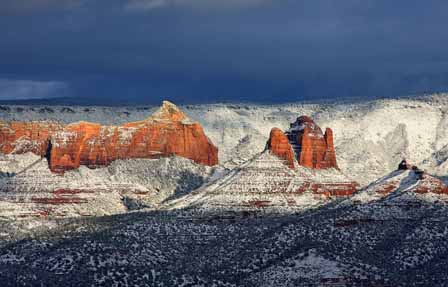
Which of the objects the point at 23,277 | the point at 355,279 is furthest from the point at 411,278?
the point at 23,277

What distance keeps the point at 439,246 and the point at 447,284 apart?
10866mm

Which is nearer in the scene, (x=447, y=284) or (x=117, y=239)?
(x=447, y=284)

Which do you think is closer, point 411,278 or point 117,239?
point 411,278

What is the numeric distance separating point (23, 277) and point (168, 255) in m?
14.0

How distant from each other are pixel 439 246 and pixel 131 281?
931 inches

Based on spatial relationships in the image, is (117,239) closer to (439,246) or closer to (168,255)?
(168,255)

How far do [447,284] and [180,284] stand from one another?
765 inches

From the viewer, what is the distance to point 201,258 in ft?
643

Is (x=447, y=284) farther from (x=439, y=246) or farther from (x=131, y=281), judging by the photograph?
(x=131, y=281)

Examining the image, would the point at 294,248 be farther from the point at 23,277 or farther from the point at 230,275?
the point at 23,277

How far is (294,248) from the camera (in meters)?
194

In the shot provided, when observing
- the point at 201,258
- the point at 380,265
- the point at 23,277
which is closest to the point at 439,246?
the point at 380,265

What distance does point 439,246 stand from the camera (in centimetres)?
19225

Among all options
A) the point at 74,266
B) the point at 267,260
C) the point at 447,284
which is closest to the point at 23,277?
the point at 74,266
